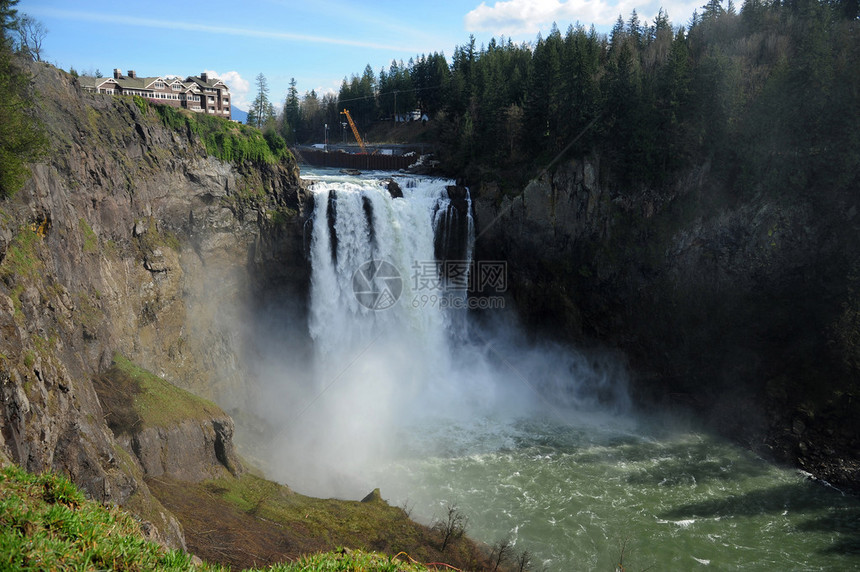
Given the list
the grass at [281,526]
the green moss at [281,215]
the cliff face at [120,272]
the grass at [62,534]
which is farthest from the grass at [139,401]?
the green moss at [281,215]

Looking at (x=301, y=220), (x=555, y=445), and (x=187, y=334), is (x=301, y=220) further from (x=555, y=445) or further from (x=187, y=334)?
(x=555, y=445)

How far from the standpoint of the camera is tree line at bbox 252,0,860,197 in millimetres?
33188

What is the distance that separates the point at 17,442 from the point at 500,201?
104 feet

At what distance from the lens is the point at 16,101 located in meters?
18.8

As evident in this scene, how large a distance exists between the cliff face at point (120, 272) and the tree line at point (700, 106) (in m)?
17.6

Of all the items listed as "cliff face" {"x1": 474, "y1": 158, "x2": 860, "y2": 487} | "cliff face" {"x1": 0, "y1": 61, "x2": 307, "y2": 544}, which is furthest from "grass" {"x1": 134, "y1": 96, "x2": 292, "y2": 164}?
"cliff face" {"x1": 474, "y1": 158, "x2": 860, "y2": 487}

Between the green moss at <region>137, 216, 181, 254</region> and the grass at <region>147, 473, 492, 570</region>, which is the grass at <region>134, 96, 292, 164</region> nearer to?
the green moss at <region>137, 216, 181, 254</region>

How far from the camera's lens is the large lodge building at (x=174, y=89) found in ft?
129

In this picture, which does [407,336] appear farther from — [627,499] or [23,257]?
[23,257]

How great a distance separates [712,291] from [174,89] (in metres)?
41.5

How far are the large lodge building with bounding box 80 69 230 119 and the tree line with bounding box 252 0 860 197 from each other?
66.4ft

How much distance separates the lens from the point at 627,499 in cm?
2567

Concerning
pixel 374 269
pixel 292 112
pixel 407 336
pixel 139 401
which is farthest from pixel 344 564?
pixel 292 112

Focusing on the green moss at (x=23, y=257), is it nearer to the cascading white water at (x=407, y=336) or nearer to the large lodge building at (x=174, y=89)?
the cascading white water at (x=407, y=336)
